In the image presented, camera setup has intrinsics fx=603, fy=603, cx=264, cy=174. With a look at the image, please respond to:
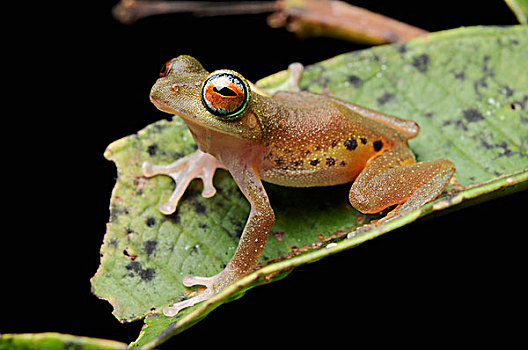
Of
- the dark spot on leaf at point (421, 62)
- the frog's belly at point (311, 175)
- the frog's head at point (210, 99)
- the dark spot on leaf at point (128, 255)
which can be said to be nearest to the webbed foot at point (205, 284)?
the dark spot on leaf at point (128, 255)

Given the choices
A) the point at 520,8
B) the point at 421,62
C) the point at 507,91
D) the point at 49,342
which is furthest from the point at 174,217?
the point at 520,8

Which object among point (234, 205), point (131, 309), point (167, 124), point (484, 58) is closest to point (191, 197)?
point (234, 205)

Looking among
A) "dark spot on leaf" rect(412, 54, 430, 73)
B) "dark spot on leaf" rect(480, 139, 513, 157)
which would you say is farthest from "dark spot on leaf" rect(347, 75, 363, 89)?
"dark spot on leaf" rect(480, 139, 513, 157)

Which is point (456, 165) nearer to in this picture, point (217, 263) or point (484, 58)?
point (484, 58)

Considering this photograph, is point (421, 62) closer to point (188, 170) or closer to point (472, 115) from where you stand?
point (472, 115)

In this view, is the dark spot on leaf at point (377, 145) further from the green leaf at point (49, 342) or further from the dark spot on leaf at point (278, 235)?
the green leaf at point (49, 342)

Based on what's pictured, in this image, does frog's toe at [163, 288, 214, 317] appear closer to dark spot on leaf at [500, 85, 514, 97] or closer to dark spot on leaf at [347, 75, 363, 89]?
dark spot on leaf at [347, 75, 363, 89]
